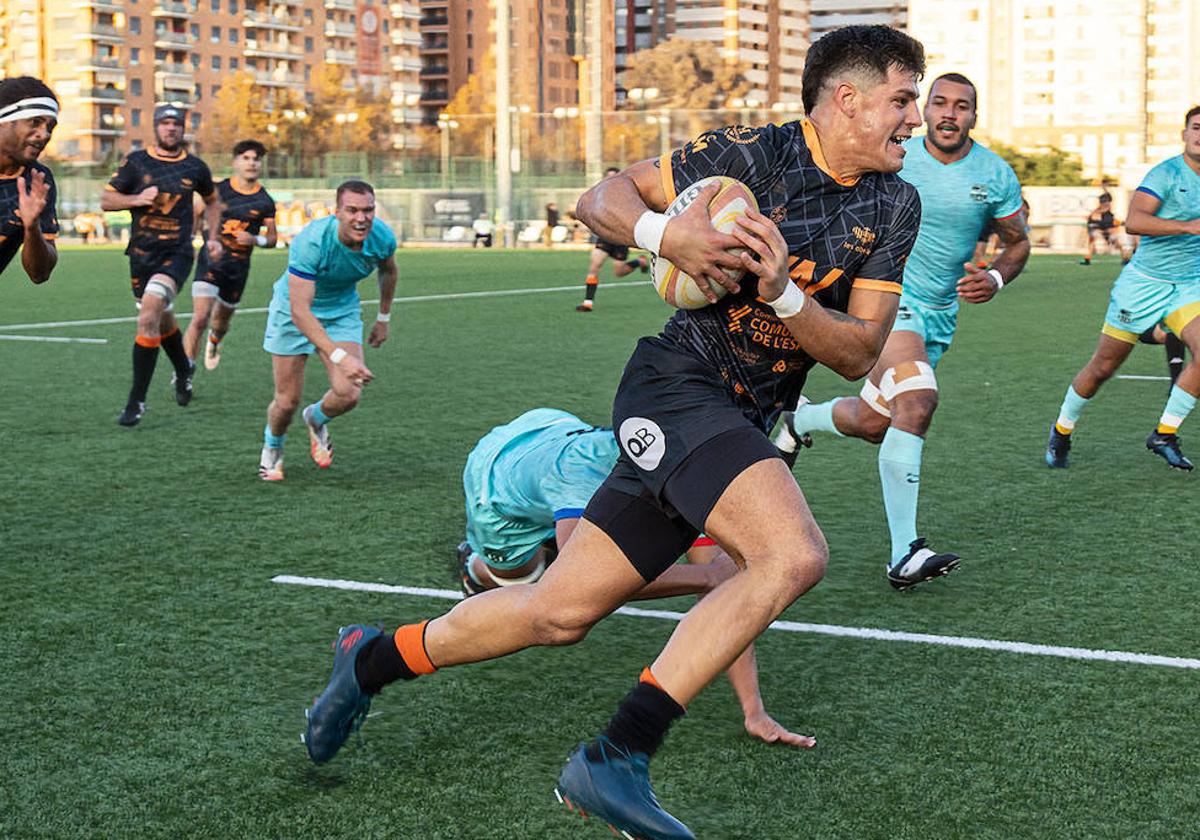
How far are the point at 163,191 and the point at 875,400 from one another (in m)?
8.10

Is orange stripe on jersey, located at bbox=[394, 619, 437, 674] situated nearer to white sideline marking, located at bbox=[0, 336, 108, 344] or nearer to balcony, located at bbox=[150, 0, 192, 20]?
white sideline marking, located at bbox=[0, 336, 108, 344]

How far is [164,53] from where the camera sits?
147 meters

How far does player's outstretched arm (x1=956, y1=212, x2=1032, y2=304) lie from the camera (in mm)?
7531

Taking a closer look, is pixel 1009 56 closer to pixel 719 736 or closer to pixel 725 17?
pixel 725 17

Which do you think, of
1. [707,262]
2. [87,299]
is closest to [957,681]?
[707,262]

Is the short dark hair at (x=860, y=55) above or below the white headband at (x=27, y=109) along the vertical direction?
below

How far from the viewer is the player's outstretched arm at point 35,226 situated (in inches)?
280

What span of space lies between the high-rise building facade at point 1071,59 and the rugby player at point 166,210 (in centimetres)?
11059

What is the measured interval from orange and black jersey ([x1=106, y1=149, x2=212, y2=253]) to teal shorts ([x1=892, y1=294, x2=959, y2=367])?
737cm

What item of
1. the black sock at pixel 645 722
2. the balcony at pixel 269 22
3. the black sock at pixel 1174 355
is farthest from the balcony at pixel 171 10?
the black sock at pixel 645 722

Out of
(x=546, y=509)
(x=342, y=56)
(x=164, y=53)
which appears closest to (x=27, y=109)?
(x=546, y=509)

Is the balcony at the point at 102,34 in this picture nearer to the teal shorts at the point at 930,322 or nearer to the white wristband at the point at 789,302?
the teal shorts at the point at 930,322

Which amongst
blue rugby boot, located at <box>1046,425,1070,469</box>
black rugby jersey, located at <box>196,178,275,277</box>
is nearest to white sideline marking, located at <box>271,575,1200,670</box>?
blue rugby boot, located at <box>1046,425,1070,469</box>

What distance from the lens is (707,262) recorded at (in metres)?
3.78
